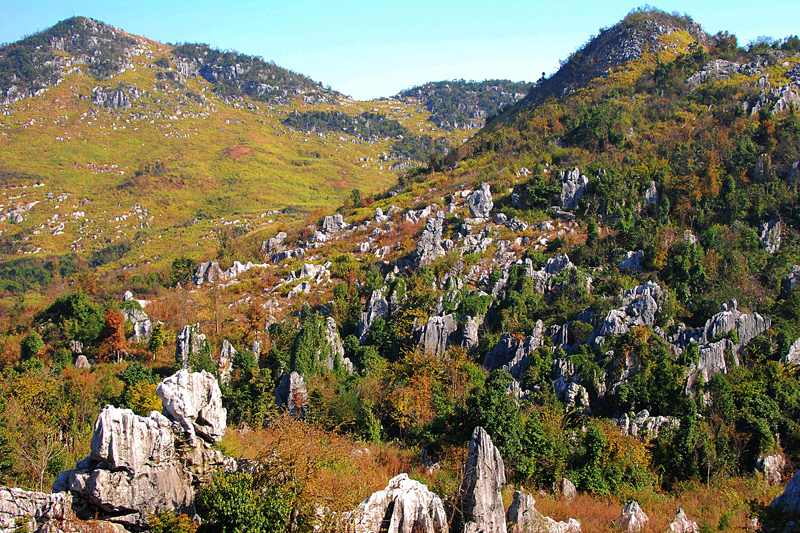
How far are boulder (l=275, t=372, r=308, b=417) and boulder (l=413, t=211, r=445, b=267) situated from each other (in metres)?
14.2

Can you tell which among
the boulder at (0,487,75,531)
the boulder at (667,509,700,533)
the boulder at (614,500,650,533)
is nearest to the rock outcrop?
the boulder at (0,487,75,531)

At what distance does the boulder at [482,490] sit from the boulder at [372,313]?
58.7ft

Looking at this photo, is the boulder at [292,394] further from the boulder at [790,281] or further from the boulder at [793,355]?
the boulder at [790,281]

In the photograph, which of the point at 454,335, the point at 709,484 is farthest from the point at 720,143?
the point at 709,484

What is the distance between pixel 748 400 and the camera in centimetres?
2083

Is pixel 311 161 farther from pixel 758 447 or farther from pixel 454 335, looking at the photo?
pixel 758 447

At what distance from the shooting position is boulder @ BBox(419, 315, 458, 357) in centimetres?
2867

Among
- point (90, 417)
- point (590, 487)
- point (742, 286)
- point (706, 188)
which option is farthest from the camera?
point (706, 188)

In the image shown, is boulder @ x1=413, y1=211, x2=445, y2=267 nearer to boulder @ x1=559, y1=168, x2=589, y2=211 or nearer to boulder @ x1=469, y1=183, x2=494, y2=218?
boulder @ x1=469, y1=183, x2=494, y2=218

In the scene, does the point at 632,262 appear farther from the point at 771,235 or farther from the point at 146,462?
the point at 146,462

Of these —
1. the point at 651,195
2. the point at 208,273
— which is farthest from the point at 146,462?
the point at 651,195

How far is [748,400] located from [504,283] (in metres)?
14.6

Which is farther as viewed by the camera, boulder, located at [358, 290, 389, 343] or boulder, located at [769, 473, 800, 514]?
boulder, located at [358, 290, 389, 343]

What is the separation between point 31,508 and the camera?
34.5 feet
